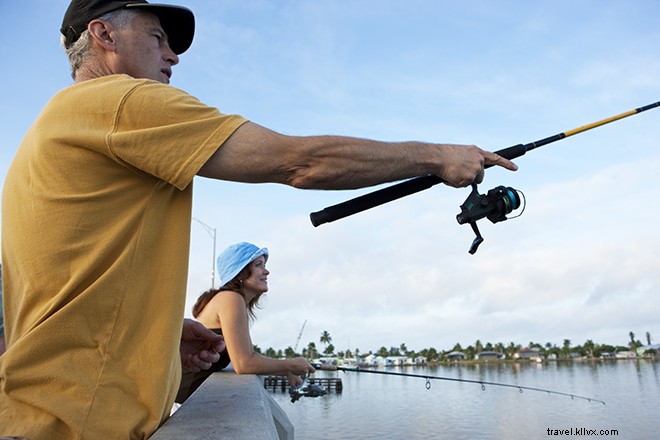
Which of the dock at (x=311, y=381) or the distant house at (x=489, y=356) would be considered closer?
the dock at (x=311, y=381)

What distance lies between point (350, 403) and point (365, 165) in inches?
2232

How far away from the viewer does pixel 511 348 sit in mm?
175125

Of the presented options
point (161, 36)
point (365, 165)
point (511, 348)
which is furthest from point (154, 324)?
point (511, 348)

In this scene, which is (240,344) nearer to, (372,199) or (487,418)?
(372,199)

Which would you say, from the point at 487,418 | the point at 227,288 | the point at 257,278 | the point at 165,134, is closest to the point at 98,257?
the point at 165,134

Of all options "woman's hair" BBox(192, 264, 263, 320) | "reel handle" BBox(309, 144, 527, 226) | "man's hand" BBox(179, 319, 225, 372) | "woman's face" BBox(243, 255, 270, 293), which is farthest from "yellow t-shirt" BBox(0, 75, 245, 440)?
"woman's face" BBox(243, 255, 270, 293)

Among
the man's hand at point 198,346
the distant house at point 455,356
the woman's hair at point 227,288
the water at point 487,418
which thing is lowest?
the water at point 487,418

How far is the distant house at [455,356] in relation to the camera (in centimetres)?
17450

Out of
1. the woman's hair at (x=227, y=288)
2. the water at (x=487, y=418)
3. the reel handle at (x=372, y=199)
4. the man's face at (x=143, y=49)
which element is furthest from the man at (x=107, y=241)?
the water at (x=487, y=418)

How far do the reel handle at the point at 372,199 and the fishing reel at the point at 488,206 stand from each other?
331 mm

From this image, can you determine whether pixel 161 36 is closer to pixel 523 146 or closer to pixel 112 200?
pixel 112 200

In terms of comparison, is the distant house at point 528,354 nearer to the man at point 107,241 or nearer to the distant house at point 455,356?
the distant house at point 455,356

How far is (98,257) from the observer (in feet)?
5.23

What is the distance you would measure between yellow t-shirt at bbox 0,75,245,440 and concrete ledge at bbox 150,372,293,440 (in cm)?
12
